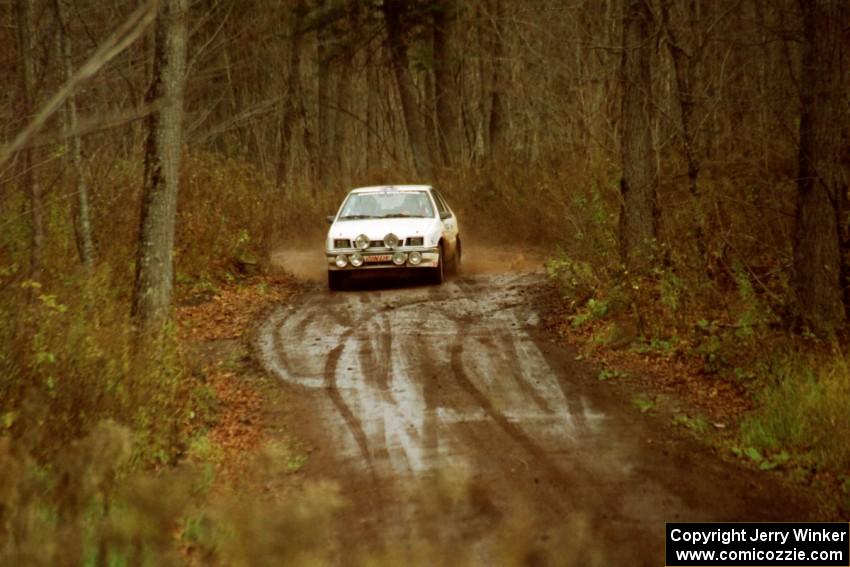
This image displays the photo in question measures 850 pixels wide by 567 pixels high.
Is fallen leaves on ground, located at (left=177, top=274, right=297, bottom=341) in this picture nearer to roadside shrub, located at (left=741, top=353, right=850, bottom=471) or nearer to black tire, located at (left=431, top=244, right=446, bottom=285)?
black tire, located at (left=431, top=244, right=446, bottom=285)

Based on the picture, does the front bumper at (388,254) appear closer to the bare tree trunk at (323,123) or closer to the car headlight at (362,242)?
the car headlight at (362,242)

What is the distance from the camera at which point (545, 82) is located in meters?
23.6

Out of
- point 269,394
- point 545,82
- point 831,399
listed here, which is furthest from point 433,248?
point 545,82

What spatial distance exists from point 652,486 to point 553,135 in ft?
60.2

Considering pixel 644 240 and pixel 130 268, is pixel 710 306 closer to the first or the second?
pixel 644 240

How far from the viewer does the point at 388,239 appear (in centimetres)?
1417

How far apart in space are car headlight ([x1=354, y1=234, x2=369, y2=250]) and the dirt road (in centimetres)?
267

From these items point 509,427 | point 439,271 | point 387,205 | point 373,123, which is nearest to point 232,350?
point 509,427

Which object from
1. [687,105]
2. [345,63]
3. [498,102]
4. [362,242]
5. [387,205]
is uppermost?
[345,63]

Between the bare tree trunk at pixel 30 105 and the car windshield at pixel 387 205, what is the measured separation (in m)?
6.01

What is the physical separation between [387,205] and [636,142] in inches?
192

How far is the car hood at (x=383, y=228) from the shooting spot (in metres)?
14.2

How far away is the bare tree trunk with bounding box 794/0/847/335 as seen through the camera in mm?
7934

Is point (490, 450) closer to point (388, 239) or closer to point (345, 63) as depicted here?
point (388, 239)
